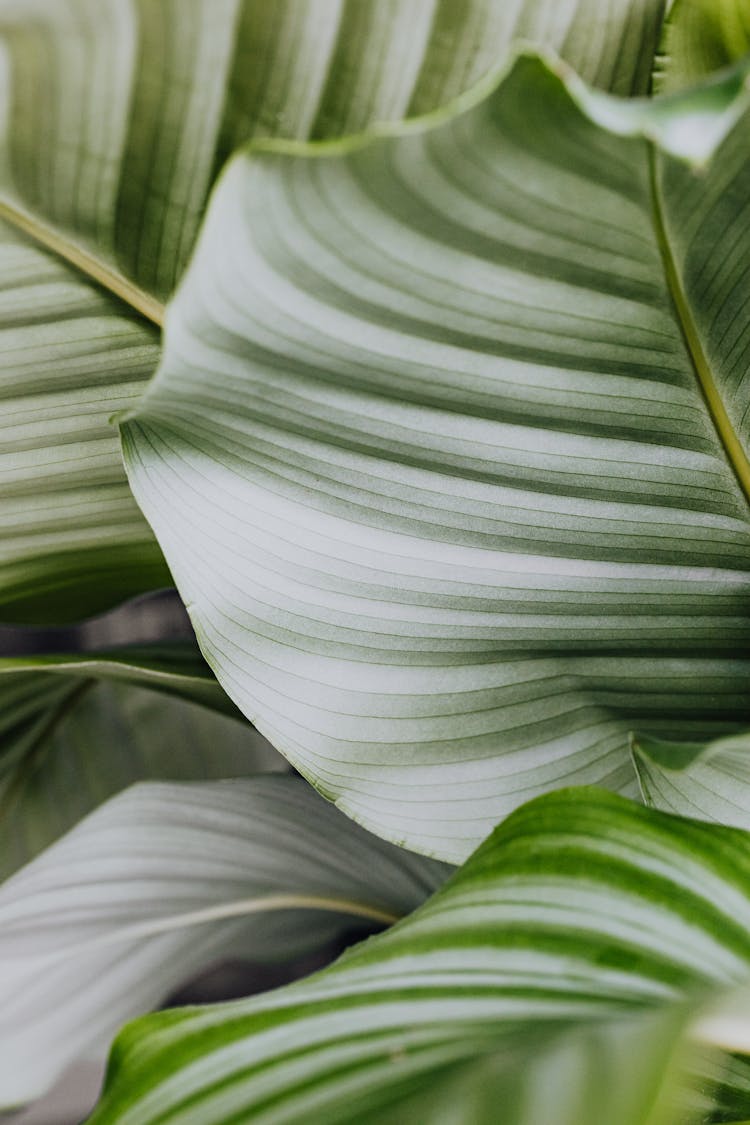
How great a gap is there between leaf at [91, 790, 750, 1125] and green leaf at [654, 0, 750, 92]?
17 centimetres

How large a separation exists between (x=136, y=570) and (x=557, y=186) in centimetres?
24

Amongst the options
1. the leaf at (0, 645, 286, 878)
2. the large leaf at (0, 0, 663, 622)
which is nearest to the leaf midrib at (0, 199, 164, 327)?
the large leaf at (0, 0, 663, 622)

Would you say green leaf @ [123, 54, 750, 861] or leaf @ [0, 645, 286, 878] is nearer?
green leaf @ [123, 54, 750, 861]

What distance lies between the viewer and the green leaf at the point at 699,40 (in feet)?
0.71

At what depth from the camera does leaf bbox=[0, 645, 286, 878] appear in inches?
15.8

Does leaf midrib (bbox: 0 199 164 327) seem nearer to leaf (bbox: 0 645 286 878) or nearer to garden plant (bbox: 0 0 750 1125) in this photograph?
garden plant (bbox: 0 0 750 1125)

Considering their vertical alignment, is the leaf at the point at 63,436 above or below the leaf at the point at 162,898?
above

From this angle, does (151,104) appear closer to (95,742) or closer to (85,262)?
(85,262)

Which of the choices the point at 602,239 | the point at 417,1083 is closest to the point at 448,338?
the point at 602,239

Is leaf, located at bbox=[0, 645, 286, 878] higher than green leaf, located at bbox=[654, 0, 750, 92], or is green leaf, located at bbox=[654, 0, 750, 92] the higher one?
green leaf, located at bbox=[654, 0, 750, 92]

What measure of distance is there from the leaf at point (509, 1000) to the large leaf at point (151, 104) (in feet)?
0.55

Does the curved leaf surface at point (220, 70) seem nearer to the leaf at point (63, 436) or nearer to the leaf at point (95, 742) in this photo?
the leaf at point (63, 436)

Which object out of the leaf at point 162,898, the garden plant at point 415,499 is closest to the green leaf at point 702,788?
the garden plant at point 415,499

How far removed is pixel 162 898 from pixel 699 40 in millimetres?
290
